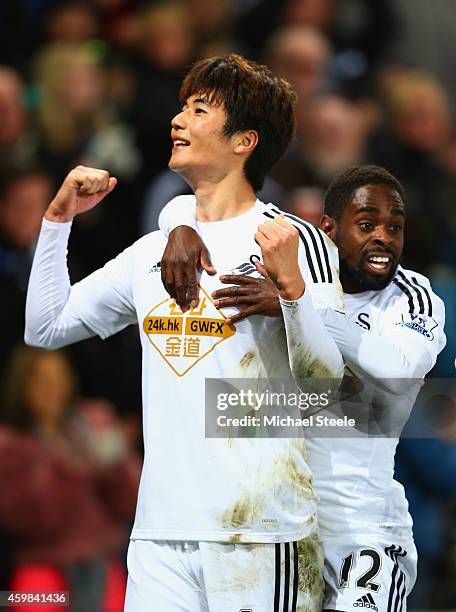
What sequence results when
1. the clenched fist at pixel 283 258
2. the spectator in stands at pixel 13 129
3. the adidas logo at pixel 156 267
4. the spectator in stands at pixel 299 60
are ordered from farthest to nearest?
1. the spectator in stands at pixel 299 60
2. the spectator in stands at pixel 13 129
3. the adidas logo at pixel 156 267
4. the clenched fist at pixel 283 258

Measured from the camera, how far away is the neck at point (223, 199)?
13.0 ft

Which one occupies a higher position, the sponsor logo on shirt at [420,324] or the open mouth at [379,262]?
the open mouth at [379,262]

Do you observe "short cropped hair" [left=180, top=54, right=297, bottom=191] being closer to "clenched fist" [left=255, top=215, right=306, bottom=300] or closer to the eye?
the eye

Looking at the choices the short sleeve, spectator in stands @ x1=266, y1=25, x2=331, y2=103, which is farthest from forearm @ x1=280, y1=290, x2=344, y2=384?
spectator in stands @ x1=266, y1=25, x2=331, y2=103

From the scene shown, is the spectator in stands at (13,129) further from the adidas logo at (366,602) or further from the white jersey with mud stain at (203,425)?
the adidas logo at (366,602)

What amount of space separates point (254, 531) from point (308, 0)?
565 centimetres

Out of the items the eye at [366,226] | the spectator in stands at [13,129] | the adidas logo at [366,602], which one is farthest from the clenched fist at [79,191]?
the spectator in stands at [13,129]

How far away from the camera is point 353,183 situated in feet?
13.3

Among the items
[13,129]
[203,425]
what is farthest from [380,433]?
[13,129]

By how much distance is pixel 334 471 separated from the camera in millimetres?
3924

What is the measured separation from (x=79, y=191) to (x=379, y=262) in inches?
38.3

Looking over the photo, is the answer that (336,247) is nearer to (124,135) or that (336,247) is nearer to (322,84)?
(124,135)

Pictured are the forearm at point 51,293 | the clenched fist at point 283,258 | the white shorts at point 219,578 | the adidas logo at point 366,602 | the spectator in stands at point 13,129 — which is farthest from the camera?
the spectator in stands at point 13,129

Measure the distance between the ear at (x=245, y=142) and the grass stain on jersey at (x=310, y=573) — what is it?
117 centimetres
